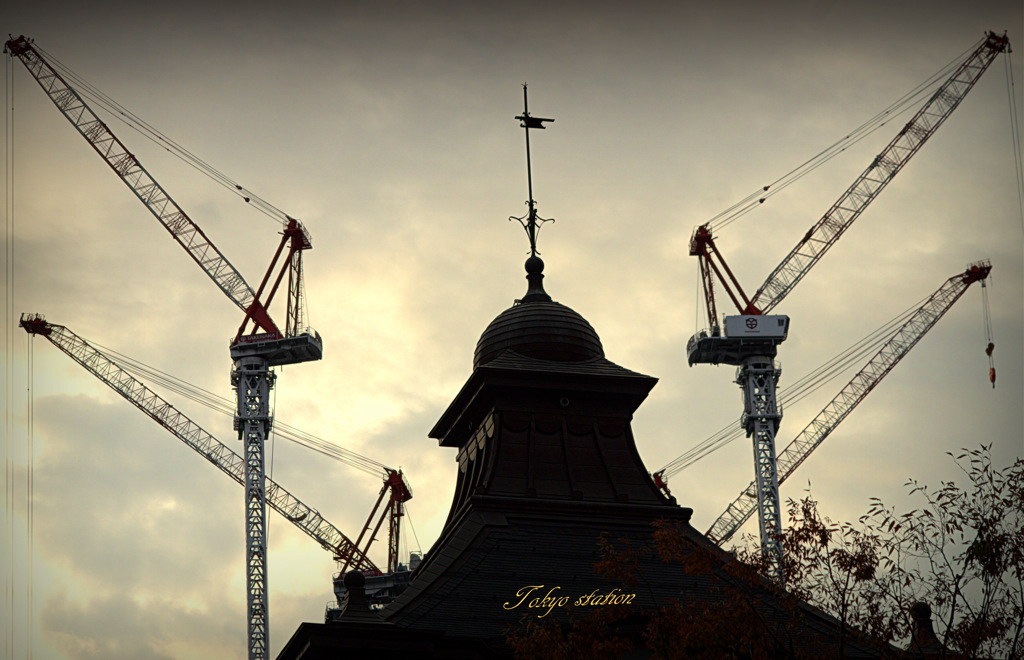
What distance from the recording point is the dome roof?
4903cm

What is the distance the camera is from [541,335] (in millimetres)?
49219

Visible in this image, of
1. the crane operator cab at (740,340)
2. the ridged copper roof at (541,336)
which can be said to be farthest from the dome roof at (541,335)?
the crane operator cab at (740,340)

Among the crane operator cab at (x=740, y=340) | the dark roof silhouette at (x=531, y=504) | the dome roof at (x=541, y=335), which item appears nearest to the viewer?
the dark roof silhouette at (x=531, y=504)

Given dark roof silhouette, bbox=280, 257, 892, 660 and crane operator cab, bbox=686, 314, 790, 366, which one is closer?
dark roof silhouette, bbox=280, 257, 892, 660

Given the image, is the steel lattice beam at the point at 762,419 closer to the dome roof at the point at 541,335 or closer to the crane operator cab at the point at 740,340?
the crane operator cab at the point at 740,340

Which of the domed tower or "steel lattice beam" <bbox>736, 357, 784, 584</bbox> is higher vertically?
"steel lattice beam" <bbox>736, 357, 784, 584</bbox>

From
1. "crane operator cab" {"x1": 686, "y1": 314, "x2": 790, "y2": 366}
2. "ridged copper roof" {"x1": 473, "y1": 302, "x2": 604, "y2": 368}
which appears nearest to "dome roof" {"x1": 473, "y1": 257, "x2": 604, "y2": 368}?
"ridged copper roof" {"x1": 473, "y1": 302, "x2": 604, "y2": 368}

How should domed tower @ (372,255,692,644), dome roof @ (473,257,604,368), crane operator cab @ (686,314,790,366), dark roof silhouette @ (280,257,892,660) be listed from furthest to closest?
crane operator cab @ (686,314,790,366)
dome roof @ (473,257,604,368)
domed tower @ (372,255,692,644)
dark roof silhouette @ (280,257,892,660)

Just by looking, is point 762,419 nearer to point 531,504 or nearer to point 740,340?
point 740,340

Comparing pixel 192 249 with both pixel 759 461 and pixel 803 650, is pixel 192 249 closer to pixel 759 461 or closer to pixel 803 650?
pixel 759 461

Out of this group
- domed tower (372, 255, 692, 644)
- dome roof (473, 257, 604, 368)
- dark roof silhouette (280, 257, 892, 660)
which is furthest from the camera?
dome roof (473, 257, 604, 368)

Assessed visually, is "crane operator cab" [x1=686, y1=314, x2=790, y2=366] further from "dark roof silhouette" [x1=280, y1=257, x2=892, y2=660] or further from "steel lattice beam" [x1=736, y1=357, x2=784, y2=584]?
"dark roof silhouette" [x1=280, y1=257, x2=892, y2=660]

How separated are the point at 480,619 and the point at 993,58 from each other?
151 m

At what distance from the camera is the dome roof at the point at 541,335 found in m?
49.0
